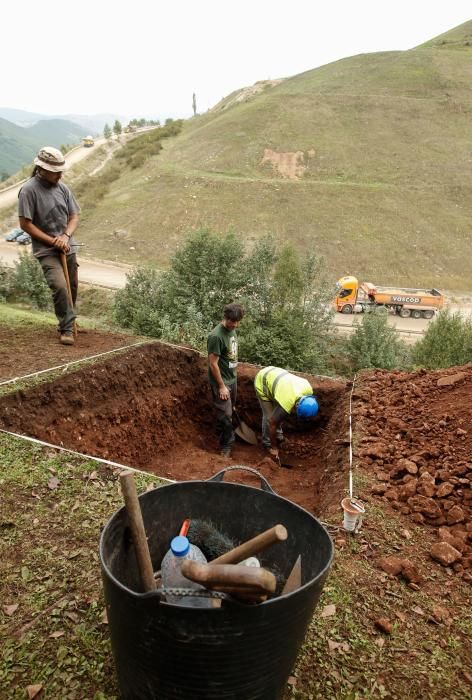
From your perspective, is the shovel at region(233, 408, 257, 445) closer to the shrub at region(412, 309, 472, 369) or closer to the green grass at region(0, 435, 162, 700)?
the green grass at region(0, 435, 162, 700)

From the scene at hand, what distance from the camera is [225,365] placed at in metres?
Result: 6.14

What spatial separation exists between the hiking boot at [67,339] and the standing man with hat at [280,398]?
2536 mm

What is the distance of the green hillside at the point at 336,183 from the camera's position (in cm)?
3128

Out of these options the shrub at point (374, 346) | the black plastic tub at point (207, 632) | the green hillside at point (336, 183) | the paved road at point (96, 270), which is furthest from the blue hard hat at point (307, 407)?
the green hillside at point (336, 183)

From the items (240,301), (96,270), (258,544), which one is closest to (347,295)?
(240,301)

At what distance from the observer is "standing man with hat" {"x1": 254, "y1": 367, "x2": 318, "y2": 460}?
17.8 feet

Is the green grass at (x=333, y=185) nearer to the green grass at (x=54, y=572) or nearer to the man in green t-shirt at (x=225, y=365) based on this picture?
the man in green t-shirt at (x=225, y=365)

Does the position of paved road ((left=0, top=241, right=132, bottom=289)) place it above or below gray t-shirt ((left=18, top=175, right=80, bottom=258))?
below

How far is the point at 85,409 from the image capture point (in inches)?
209

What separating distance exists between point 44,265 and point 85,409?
1.91 meters

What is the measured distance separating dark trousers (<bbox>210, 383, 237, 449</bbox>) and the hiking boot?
6.43 feet

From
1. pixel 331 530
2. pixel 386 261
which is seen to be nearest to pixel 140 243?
pixel 386 261

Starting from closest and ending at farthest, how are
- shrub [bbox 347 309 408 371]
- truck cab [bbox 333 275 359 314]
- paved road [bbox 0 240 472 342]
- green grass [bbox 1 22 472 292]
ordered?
shrub [bbox 347 309 408 371] → paved road [bbox 0 240 472 342] → truck cab [bbox 333 275 359 314] → green grass [bbox 1 22 472 292]

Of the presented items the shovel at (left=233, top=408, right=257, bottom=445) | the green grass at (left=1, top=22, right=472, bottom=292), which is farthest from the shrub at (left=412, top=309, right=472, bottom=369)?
the shovel at (left=233, top=408, right=257, bottom=445)
